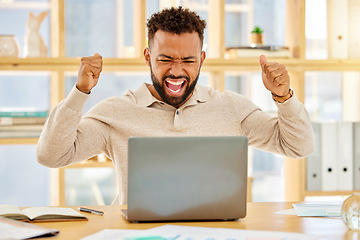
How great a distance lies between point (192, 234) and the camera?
1226mm

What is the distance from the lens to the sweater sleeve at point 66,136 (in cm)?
170

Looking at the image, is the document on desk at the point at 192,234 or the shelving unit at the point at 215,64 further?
the shelving unit at the point at 215,64

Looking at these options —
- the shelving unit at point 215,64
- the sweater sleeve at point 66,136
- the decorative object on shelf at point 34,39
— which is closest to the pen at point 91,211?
the sweater sleeve at point 66,136

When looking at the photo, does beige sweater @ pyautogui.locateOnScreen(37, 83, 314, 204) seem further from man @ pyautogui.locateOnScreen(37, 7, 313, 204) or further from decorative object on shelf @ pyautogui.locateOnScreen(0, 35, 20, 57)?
decorative object on shelf @ pyautogui.locateOnScreen(0, 35, 20, 57)

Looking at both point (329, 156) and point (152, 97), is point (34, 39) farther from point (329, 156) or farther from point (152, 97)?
point (329, 156)

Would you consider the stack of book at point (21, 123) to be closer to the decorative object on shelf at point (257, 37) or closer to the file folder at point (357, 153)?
the decorative object on shelf at point (257, 37)

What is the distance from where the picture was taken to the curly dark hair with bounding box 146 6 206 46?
1.92m

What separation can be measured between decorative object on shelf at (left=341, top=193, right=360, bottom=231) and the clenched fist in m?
0.53

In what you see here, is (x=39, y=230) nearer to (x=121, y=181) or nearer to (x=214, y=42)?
(x=121, y=181)

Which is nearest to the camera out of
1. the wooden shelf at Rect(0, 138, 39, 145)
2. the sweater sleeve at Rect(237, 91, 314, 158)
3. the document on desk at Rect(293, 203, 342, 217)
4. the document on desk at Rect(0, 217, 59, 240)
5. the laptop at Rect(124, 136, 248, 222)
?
the document on desk at Rect(0, 217, 59, 240)

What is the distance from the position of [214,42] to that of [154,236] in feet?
6.03

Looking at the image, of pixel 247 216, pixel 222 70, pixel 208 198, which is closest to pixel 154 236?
pixel 208 198

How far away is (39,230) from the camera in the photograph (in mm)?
1239

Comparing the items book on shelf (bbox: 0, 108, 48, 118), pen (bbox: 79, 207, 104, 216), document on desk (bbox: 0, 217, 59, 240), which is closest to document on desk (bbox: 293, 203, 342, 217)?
pen (bbox: 79, 207, 104, 216)
